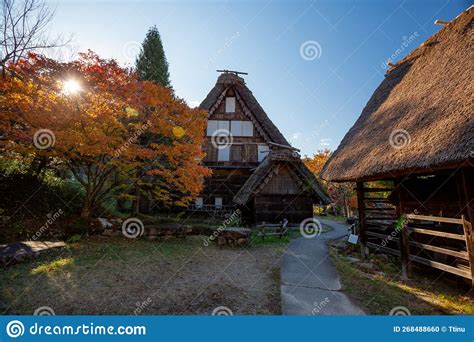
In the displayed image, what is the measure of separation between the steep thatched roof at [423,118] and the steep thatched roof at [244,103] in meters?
8.77

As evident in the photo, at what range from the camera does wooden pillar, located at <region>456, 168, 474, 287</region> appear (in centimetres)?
511

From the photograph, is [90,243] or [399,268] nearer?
[399,268]

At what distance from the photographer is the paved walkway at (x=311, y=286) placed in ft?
14.4

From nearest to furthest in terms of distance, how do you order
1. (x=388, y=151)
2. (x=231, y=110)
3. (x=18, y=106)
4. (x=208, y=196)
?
(x=388, y=151) → (x=18, y=106) → (x=208, y=196) → (x=231, y=110)

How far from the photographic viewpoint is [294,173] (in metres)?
15.5

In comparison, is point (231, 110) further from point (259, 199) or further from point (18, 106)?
point (18, 106)

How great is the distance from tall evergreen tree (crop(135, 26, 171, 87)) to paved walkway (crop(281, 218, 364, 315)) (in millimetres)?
21534

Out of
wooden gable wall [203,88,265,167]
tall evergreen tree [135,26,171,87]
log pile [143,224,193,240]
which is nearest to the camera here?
log pile [143,224,193,240]

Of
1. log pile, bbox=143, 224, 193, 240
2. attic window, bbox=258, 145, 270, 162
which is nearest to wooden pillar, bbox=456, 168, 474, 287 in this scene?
log pile, bbox=143, 224, 193, 240

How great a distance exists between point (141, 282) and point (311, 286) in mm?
4310

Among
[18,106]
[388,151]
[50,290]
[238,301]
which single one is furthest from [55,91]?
[388,151]

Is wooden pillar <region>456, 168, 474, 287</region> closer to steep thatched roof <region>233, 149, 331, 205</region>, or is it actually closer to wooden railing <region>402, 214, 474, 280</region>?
wooden railing <region>402, 214, 474, 280</region>

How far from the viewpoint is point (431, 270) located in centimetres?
702

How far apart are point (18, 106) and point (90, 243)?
5304 mm
